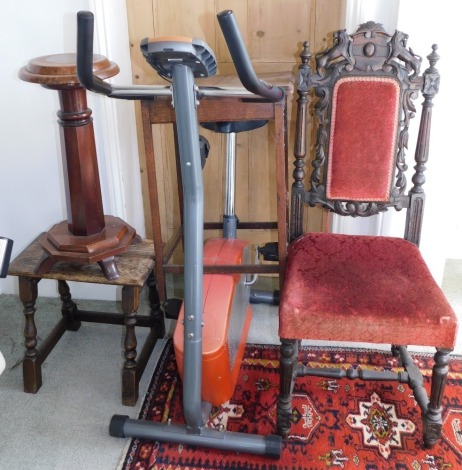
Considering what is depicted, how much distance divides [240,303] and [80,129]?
800 millimetres

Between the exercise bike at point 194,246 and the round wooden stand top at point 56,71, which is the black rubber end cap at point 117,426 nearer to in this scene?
the exercise bike at point 194,246

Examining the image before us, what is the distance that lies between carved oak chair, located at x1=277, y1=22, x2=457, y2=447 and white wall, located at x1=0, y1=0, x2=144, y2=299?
763 millimetres

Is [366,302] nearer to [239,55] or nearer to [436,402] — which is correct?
[436,402]

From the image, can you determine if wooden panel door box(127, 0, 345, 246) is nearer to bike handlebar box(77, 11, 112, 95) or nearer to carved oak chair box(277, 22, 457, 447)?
carved oak chair box(277, 22, 457, 447)

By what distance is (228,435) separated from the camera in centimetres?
163

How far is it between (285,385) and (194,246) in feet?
1.76

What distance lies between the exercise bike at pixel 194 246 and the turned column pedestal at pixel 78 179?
0.79 feet

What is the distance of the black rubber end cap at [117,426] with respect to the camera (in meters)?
1.68

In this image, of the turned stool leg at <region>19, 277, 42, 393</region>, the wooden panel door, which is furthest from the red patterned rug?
the wooden panel door

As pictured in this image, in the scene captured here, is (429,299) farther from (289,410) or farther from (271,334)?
(271,334)

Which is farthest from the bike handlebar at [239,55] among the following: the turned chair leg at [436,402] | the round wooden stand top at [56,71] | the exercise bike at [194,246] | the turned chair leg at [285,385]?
the turned chair leg at [436,402]

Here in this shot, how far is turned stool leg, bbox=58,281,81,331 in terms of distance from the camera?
2.15 meters

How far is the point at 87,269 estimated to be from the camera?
70.0 inches

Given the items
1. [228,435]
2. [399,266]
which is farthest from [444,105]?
[228,435]
